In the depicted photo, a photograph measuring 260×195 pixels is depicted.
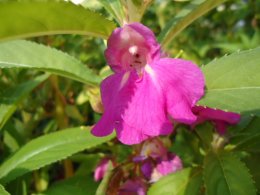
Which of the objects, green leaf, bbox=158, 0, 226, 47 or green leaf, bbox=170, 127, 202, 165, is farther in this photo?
green leaf, bbox=170, 127, 202, 165

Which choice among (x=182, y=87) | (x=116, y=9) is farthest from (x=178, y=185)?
(x=116, y=9)

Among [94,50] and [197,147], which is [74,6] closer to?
[197,147]

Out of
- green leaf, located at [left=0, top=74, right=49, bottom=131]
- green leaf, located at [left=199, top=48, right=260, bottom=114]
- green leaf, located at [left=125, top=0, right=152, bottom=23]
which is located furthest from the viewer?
green leaf, located at [left=0, top=74, right=49, bottom=131]

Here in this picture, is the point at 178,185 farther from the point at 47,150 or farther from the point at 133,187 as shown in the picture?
the point at 47,150

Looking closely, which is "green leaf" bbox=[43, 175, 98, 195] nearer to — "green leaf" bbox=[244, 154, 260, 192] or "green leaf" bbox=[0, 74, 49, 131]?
"green leaf" bbox=[0, 74, 49, 131]

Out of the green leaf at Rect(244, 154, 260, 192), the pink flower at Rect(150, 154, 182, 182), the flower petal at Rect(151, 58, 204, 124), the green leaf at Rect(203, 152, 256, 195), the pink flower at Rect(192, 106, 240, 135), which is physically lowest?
the green leaf at Rect(244, 154, 260, 192)

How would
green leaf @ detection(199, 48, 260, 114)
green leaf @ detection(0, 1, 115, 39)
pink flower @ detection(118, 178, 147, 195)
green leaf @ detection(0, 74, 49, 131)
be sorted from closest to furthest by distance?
green leaf @ detection(0, 1, 115, 39)
green leaf @ detection(199, 48, 260, 114)
pink flower @ detection(118, 178, 147, 195)
green leaf @ detection(0, 74, 49, 131)

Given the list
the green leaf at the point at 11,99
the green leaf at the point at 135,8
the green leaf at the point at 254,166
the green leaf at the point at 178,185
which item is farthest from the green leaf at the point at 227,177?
the green leaf at the point at 11,99

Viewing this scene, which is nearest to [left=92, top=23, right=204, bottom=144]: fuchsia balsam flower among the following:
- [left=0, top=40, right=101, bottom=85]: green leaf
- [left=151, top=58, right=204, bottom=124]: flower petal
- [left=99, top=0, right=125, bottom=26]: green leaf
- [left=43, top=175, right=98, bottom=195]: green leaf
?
[left=151, top=58, right=204, bottom=124]: flower petal

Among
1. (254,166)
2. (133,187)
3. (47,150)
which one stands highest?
(47,150)
